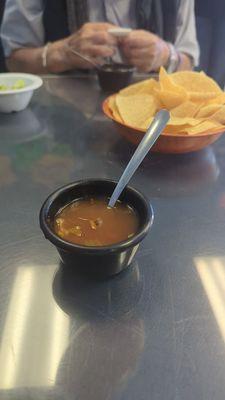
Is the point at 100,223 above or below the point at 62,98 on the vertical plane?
above

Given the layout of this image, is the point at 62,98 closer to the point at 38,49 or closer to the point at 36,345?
the point at 38,49

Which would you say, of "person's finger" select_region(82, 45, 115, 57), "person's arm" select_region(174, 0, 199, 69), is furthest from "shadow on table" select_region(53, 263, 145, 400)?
"person's arm" select_region(174, 0, 199, 69)

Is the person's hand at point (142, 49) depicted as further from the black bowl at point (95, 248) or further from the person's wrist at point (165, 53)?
the black bowl at point (95, 248)

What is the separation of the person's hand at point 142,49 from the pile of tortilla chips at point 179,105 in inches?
16.0

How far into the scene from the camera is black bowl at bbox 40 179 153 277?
361 millimetres

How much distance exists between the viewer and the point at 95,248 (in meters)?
0.36

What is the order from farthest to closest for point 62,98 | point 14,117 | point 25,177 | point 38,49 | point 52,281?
point 38,49 → point 62,98 → point 14,117 → point 25,177 → point 52,281

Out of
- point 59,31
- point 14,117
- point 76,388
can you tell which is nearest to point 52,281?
point 76,388

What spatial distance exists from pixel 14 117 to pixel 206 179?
0.47 metres

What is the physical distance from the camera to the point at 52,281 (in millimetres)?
424

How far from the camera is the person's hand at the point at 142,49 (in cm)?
109

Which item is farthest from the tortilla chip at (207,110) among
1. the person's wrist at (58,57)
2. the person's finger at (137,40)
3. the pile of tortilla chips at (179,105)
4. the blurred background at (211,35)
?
the blurred background at (211,35)

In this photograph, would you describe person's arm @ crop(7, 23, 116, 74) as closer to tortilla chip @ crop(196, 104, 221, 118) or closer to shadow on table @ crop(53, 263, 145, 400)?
tortilla chip @ crop(196, 104, 221, 118)

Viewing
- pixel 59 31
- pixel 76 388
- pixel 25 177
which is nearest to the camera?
pixel 76 388
